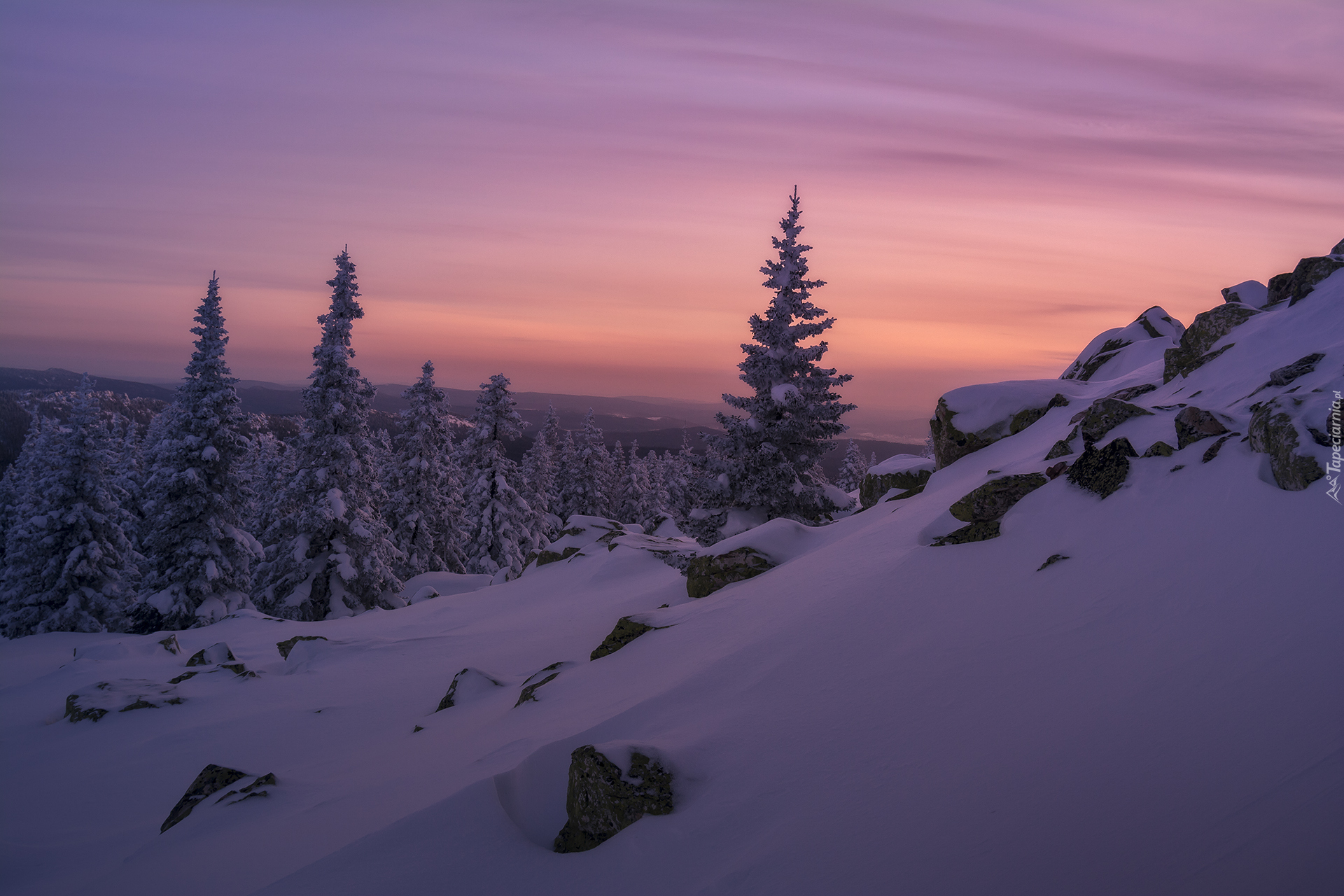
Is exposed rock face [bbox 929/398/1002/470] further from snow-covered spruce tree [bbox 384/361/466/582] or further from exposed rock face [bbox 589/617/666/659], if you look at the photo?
snow-covered spruce tree [bbox 384/361/466/582]

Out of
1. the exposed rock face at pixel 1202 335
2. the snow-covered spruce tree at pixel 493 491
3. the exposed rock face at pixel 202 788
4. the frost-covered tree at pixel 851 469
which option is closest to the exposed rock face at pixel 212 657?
the exposed rock face at pixel 202 788

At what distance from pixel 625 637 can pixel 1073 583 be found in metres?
5.05

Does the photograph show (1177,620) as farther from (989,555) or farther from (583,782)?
(583,782)

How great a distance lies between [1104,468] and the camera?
7.20 meters

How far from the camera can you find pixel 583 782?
4410 millimetres

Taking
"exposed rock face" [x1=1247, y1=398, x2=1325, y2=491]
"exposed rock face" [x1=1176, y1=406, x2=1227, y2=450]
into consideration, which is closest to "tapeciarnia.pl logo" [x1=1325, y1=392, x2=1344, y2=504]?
"exposed rock face" [x1=1247, y1=398, x2=1325, y2=491]

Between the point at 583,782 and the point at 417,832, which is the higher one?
the point at 583,782

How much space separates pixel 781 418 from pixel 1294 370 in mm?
13803

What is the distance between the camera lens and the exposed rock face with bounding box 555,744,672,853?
4238mm

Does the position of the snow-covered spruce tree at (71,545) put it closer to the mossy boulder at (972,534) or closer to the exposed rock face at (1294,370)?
the mossy boulder at (972,534)

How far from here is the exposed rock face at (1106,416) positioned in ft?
28.3

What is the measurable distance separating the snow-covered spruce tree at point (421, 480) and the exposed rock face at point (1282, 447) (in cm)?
3119

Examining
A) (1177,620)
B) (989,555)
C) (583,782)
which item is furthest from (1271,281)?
(583,782)

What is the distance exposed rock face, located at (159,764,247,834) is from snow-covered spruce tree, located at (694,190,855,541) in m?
15.0
